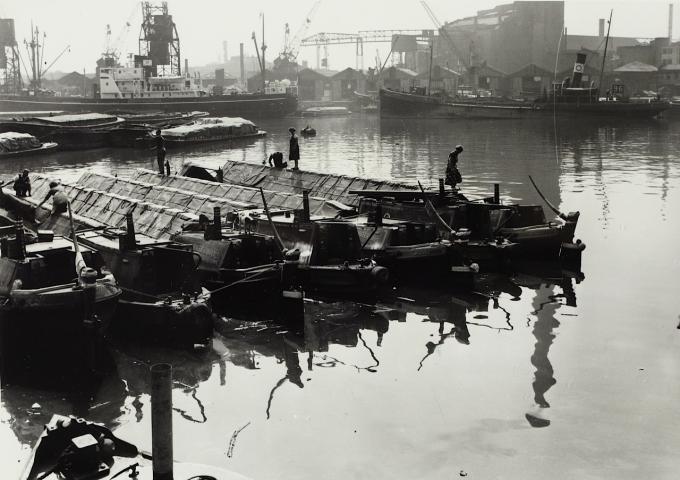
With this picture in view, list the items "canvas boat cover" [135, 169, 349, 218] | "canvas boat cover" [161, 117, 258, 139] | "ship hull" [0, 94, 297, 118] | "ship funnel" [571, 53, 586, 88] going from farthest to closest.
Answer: "ship hull" [0, 94, 297, 118], "ship funnel" [571, 53, 586, 88], "canvas boat cover" [161, 117, 258, 139], "canvas boat cover" [135, 169, 349, 218]

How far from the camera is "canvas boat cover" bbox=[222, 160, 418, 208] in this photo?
27631 mm

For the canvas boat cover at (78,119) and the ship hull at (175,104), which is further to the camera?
the ship hull at (175,104)

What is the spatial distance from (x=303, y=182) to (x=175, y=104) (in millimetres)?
60931

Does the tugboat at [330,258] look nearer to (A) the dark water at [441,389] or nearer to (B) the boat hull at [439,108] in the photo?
(A) the dark water at [441,389]

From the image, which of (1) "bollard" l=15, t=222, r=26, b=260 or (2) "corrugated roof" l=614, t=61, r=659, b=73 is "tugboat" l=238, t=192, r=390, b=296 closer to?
(1) "bollard" l=15, t=222, r=26, b=260

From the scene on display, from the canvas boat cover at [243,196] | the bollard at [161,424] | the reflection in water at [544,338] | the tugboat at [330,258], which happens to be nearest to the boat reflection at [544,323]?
the reflection in water at [544,338]

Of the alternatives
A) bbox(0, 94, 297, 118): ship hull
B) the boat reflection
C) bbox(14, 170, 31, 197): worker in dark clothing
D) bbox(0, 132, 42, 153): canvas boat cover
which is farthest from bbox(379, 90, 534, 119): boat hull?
bbox(14, 170, 31, 197): worker in dark clothing

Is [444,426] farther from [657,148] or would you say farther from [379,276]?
[657,148]

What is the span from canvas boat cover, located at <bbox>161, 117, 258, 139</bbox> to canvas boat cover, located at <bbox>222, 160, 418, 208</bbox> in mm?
30568

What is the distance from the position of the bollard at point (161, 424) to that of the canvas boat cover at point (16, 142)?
51.1 meters

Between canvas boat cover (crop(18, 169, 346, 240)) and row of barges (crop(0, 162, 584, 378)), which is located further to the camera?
canvas boat cover (crop(18, 169, 346, 240))

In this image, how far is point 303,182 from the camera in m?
30.0

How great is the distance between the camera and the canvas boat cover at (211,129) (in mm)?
63250

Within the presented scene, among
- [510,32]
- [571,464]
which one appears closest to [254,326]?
[571,464]
